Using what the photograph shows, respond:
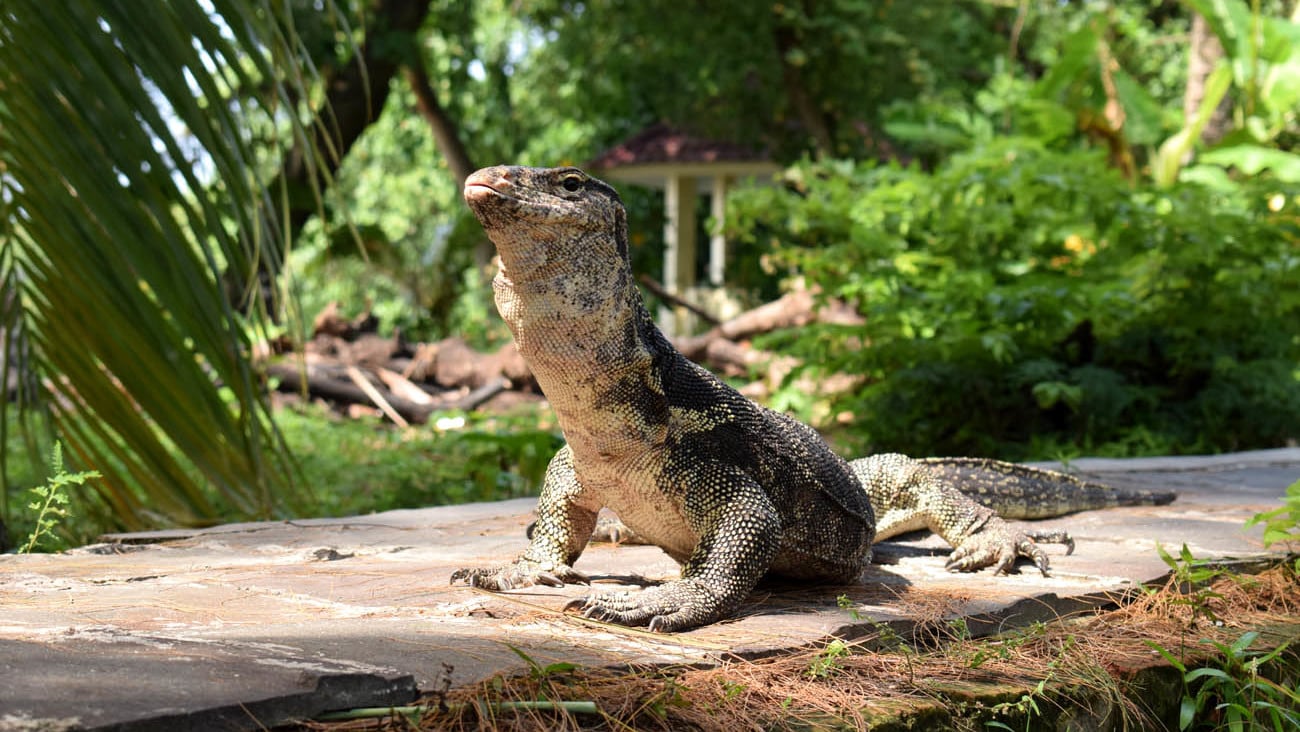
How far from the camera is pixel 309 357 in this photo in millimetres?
12992

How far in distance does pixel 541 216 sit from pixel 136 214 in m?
1.54

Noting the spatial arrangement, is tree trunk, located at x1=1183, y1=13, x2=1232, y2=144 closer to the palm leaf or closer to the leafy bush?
the leafy bush

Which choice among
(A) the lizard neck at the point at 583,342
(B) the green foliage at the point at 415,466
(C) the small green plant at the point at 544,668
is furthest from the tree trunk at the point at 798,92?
(C) the small green plant at the point at 544,668

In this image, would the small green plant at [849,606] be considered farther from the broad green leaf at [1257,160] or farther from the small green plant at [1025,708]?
the broad green leaf at [1257,160]

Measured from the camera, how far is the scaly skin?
3.13 meters

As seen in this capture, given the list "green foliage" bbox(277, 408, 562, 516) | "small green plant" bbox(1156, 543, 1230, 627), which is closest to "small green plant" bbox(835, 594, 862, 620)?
"small green plant" bbox(1156, 543, 1230, 627)

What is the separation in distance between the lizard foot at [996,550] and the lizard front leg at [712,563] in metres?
1.06

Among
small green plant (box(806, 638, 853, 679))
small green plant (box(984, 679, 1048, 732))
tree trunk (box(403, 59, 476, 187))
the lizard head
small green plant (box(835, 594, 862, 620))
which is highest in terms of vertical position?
tree trunk (box(403, 59, 476, 187))

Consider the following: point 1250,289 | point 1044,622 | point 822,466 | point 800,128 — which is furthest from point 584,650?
point 800,128

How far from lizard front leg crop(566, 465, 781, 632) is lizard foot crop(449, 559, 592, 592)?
0.21 meters

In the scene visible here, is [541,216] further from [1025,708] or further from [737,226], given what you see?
[737,226]

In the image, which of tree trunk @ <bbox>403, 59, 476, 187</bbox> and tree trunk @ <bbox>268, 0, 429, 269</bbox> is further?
tree trunk @ <bbox>403, 59, 476, 187</bbox>

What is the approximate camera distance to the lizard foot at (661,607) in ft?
10.2

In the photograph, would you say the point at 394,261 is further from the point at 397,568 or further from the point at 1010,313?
the point at 397,568
